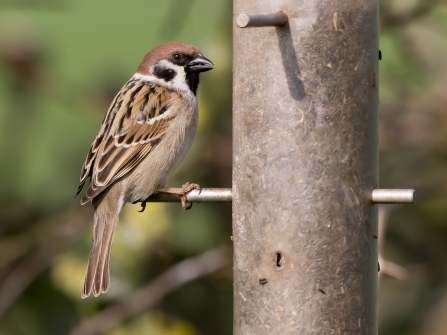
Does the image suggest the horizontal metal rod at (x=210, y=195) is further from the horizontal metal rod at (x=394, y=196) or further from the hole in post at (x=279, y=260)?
the horizontal metal rod at (x=394, y=196)

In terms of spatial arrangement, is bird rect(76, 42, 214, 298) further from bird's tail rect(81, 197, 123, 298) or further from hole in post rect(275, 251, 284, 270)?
hole in post rect(275, 251, 284, 270)

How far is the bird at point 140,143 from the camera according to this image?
418cm

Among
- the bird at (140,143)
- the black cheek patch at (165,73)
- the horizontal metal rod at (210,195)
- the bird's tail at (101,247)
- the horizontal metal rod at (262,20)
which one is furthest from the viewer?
the black cheek patch at (165,73)

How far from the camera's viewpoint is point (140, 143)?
14.2 feet

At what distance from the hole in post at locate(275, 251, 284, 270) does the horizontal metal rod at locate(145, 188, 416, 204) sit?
33cm

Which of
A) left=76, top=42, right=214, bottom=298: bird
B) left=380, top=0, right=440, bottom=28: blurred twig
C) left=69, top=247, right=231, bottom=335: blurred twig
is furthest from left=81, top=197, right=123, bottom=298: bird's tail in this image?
left=380, top=0, right=440, bottom=28: blurred twig

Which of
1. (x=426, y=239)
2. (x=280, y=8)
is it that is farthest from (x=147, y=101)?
(x=426, y=239)

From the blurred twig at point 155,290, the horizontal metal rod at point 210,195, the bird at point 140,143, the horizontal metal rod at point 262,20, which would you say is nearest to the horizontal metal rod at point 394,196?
the horizontal metal rod at point 210,195

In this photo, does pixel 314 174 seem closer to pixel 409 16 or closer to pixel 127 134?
pixel 127 134

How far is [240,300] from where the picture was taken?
3287 mm

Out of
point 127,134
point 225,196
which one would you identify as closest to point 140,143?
point 127,134

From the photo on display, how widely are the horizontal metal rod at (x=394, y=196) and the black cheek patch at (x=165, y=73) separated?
1.70 meters

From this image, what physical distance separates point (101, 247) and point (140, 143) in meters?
0.56

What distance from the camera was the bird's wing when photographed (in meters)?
4.23
